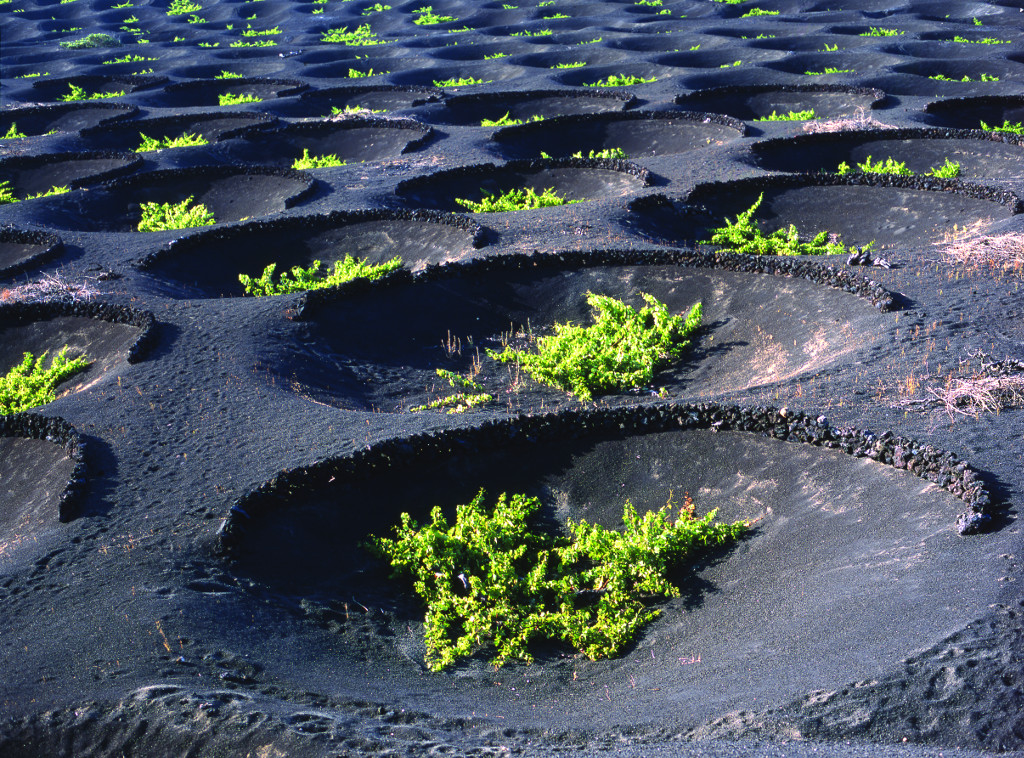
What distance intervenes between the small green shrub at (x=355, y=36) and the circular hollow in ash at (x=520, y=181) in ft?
89.5

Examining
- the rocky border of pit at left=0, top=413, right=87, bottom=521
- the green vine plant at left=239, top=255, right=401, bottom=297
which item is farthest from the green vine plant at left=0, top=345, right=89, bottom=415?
the green vine plant at left=239, top=255, right=401, bottom=297

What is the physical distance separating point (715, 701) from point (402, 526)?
13.6ft

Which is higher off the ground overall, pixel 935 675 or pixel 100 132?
pixel 100 132

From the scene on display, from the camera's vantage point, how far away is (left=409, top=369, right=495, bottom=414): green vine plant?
1248cm

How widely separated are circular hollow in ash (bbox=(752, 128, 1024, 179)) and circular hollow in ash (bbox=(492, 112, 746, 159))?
3017mm

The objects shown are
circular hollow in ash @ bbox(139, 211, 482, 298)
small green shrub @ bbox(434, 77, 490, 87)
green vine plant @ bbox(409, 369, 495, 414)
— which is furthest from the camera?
small green shrub @ bbox(434, 77, 490, 87)

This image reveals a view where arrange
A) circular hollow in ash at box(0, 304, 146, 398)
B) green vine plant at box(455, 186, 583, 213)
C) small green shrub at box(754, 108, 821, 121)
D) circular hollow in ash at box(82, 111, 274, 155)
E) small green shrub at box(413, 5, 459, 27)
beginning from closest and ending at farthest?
circular hollow in ash at box(0, 304, 146, 398) → green vine plant at box(455, 186, 583, 213) → small green shrub at box(754, 108, 821, 121) → circular hollow in ash at box(82, 111, 274, 155) → small green shrub at box(413, 5, 459, 27)

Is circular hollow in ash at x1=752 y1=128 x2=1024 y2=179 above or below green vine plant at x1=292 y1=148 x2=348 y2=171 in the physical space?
below

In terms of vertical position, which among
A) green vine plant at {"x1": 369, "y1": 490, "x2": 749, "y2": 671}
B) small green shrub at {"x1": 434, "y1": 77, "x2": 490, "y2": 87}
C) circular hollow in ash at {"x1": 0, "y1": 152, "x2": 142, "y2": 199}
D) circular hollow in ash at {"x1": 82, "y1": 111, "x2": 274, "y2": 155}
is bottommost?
green vine plant at {"x1": 369, "y1": 490, "x2": 749, "y2": 671}

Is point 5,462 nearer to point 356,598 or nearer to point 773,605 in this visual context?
point 356,598

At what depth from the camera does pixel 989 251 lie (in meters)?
14.2

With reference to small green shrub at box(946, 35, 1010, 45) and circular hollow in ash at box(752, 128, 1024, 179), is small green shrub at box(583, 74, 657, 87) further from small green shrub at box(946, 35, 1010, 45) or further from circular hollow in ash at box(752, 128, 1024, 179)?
circular hollow in ash at box(752, 128, 1024, 179)

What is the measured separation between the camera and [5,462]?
36.7ft

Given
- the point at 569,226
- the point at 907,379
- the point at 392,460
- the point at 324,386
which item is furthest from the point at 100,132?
the point at 907,379
